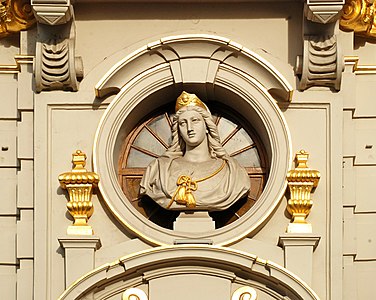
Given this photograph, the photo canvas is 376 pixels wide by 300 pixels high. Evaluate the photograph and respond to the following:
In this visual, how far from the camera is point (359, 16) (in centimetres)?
2373

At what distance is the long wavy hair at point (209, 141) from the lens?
23609mm

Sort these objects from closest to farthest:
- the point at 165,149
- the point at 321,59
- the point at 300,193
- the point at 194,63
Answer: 1. the point at 300,193
2. the point at 321,59
3. the point at 194,63
4. the point at 165,149

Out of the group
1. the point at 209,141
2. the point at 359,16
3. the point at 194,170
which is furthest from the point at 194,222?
the point at 359,16

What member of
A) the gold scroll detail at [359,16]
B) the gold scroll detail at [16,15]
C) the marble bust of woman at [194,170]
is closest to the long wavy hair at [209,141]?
the marble bust of woman at [194,170]

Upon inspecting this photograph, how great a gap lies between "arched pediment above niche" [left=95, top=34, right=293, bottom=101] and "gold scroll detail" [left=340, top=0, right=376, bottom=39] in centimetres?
95

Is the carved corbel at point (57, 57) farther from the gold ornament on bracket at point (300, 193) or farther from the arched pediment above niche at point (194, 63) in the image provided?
the gold ornament on bracket at point (300, 193)

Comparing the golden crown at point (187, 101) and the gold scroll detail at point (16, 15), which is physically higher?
the gold scroll detail at point (16, 15)

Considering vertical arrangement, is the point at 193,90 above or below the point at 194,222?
above

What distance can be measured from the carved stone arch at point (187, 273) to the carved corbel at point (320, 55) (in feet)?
6.73

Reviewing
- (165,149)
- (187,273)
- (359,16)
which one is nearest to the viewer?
(187,273)

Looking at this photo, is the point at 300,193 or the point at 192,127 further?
the point at 192,127

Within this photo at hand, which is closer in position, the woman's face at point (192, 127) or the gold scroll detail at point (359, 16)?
the woman's face at point (192, 127)

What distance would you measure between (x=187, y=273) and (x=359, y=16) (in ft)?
10.8

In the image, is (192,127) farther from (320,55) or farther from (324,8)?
(324,8)
